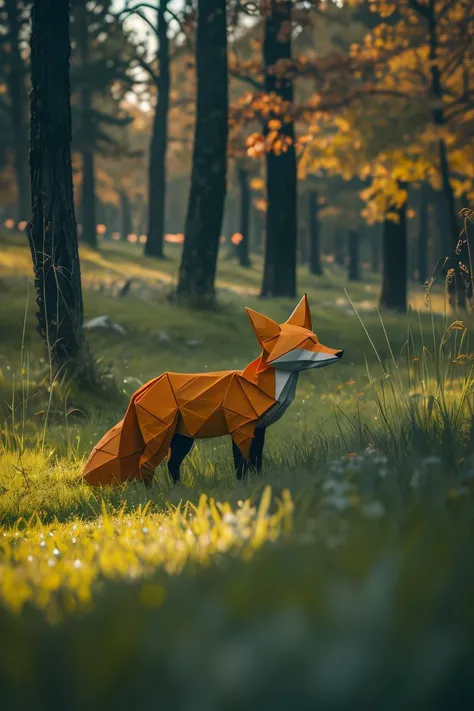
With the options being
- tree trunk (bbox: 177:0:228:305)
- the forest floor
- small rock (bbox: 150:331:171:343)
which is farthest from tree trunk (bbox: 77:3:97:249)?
the forest floor

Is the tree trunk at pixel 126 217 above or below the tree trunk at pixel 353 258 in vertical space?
above

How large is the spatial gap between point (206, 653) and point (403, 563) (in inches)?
28.8

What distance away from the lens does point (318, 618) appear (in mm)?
1938

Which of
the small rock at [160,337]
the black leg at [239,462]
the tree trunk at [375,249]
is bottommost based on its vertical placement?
the black leg at [239,462]

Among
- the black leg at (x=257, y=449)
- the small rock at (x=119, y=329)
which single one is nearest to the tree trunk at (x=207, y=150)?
the small rock at (x=119, y=329)

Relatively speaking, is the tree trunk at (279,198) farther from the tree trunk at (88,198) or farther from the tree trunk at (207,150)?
the tree trunk at (88,198)

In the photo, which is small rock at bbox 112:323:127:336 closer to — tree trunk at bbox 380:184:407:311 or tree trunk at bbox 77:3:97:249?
tree trunk at bbox 380:184:407:311

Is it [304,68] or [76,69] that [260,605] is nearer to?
[304,68]

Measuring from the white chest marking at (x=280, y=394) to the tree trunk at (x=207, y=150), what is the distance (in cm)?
848

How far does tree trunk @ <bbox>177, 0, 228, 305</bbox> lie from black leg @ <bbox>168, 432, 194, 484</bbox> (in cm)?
821

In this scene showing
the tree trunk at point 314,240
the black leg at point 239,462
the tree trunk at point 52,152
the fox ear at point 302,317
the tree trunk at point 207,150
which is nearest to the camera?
the black leg at point 239,462

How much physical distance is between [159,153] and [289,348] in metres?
23.5

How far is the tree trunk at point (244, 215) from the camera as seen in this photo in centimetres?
3115

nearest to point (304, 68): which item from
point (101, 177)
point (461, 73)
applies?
point (461, 73)
